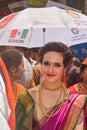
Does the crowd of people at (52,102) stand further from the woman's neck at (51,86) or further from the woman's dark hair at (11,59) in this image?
the woman's dark hair at (11,59)

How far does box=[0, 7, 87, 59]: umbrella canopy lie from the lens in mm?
6000

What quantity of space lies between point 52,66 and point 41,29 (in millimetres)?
2367

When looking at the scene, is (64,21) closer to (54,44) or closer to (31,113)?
(54,44)

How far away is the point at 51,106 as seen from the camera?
11.7 ft

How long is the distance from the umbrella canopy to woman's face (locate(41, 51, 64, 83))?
2133mm

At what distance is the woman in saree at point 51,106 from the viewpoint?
3.49 m

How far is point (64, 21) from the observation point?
20.3ft

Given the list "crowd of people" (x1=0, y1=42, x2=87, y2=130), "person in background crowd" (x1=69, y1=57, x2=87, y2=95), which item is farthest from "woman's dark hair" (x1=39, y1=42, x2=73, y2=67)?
"person in background crowd" (x1=69, y1=57, x2=87, y2=95)

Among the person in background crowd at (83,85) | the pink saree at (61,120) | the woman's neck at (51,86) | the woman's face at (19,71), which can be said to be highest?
the woman's neck at (51,86)

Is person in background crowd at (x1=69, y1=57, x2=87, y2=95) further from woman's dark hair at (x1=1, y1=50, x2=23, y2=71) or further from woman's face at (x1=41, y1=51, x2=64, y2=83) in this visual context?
woman's face at (x1=41, y1=51, x2=64, y2=83)

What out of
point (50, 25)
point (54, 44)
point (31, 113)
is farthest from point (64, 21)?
point (31, 113)

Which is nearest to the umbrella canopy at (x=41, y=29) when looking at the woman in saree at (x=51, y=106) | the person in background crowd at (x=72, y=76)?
the person in background crowd at (x=72, y=76)

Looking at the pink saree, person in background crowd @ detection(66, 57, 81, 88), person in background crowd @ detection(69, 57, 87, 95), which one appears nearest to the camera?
the pink saree

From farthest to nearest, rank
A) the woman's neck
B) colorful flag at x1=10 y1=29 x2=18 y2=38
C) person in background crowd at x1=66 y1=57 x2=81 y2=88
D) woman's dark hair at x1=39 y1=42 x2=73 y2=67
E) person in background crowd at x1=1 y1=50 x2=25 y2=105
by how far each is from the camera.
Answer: colorful flag at x1=10 y1=29 x2=18 y2=38 < person in background crowd at x1=66 y1=57 x2=81 y2=88 < person in background crowd at x1=1 y1=50 x2=25 y2=105 < woman's dark hair at x1=39 y1=42 x2=73 y2=67 < the woman's neck
